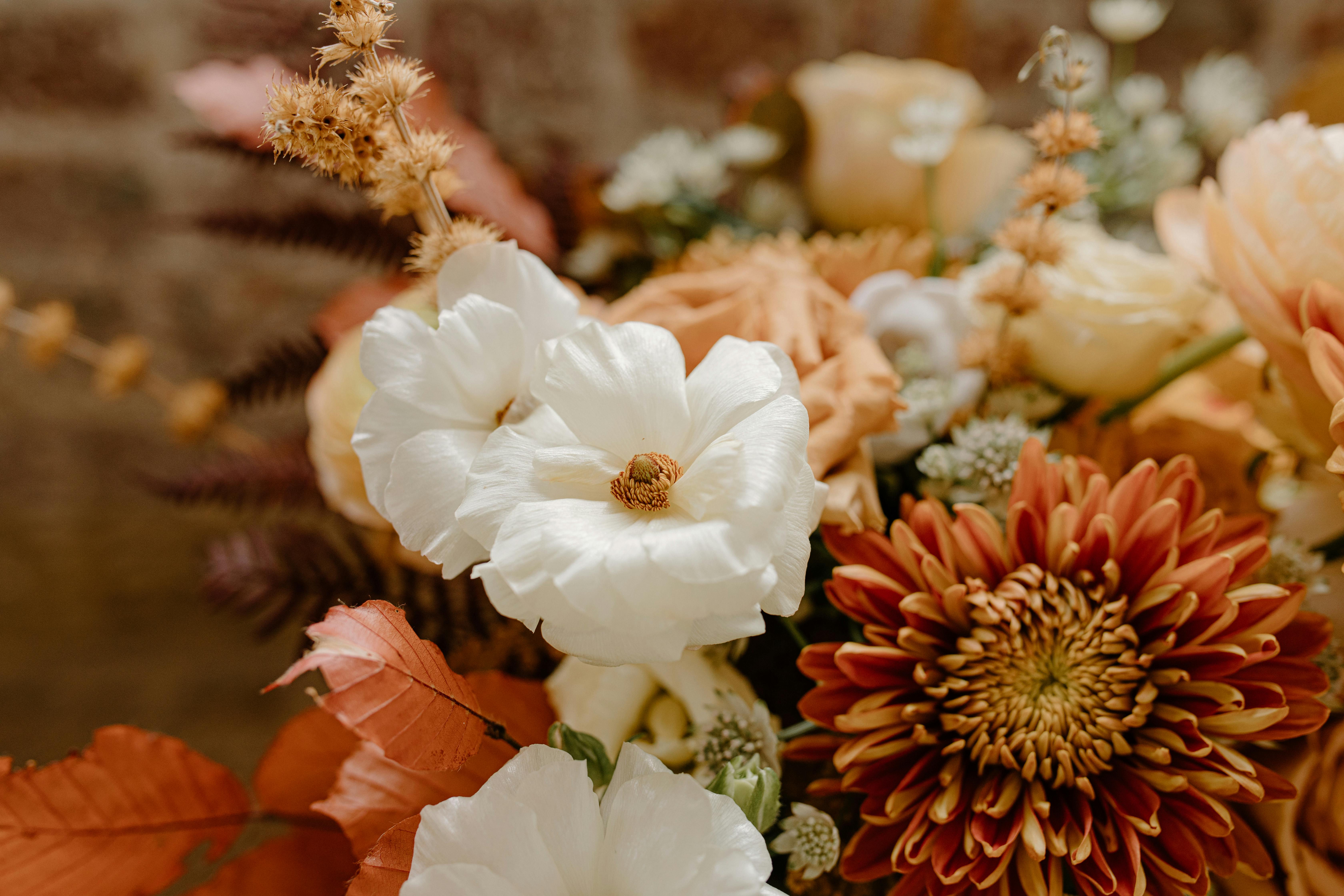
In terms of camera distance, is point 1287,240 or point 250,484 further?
point 250,484

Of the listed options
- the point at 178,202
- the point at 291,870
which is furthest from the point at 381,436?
the point at 178,202

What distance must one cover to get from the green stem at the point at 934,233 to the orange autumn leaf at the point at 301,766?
45 cm

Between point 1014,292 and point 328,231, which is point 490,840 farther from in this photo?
point 328,231

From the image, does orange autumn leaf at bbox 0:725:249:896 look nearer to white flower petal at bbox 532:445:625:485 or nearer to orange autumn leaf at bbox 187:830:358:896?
orange autumn leaf at bbox 187:830:358:896

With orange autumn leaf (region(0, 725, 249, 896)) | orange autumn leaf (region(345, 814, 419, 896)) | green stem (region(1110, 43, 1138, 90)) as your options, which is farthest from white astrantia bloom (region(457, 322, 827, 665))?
green stem (region(1110, 43, 1138, 90))

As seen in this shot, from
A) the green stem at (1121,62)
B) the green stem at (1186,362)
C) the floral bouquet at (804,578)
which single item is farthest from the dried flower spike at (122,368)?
the green stem at (1121,62)

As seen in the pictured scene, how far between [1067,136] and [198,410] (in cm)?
67

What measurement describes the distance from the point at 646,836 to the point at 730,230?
0.49 m

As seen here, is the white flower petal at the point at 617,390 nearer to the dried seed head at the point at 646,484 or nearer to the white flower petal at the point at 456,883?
the dried seed head at the point at 646,484

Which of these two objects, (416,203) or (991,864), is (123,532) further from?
(991,864)

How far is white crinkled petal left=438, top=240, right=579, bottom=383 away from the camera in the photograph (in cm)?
31

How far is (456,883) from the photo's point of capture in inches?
10.3

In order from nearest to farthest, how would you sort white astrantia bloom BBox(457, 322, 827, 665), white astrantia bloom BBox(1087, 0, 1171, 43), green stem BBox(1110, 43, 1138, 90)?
white astrantia bloom BBox(457, 322, 827, 665) < white astrantia bloom BBox(1087, 0, 1171, 43) < green stem BBox(1110, 43, 1138, 90)

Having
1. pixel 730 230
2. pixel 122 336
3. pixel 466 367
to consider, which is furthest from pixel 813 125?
pixel 122 336
